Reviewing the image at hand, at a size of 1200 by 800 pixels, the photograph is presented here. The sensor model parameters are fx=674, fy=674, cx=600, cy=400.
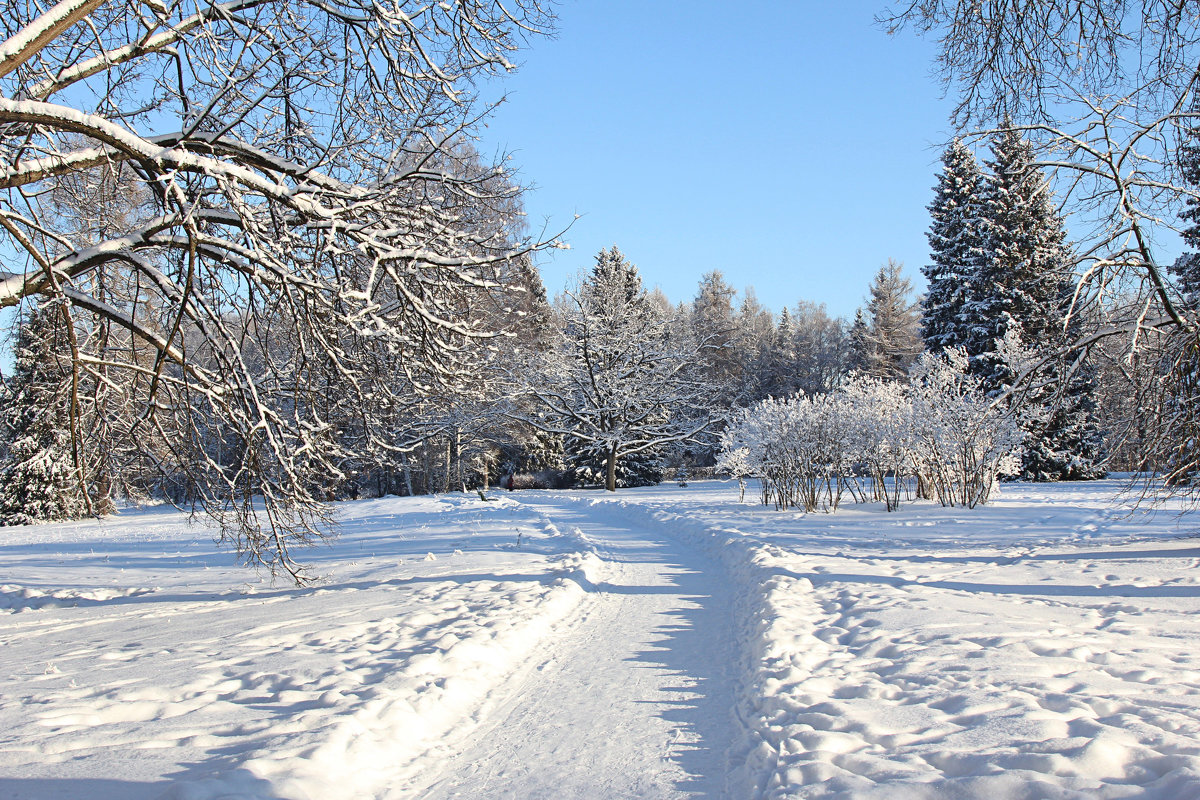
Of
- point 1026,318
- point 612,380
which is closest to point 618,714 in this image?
point 612,380

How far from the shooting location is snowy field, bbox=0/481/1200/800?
3.22 metres

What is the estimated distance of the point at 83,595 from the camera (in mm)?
9523

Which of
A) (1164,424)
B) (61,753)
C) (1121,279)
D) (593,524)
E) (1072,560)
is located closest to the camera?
(61,753)

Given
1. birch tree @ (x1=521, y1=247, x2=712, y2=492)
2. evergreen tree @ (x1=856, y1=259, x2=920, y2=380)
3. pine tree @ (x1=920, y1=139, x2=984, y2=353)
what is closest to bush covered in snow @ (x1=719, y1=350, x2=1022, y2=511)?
birch tree @ (x1=521, y1=247, x2=712, y2=492)

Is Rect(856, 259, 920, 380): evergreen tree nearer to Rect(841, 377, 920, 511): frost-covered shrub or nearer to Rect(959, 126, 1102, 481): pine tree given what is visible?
Rect(959, 126, 1102, 481): pine tree

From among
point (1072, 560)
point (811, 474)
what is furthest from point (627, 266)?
point (1072, 560)

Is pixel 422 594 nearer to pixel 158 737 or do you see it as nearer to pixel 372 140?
pixel 158 737

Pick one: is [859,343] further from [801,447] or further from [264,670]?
[264,670]

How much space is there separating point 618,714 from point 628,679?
680mm

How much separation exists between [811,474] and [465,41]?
13.7 m

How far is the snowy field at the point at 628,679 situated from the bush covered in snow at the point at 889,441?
248 inches

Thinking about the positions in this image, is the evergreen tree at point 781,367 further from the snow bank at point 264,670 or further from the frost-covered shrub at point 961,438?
the snow bank at point 264,670

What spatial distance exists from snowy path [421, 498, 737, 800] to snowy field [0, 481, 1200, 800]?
0.02 metres

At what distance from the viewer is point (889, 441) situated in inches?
690
